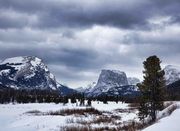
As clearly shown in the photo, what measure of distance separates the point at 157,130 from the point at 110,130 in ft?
48.3

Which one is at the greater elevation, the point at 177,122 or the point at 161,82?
the point at 161,82

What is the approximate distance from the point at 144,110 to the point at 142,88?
270 cm

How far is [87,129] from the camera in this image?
3759 centimetres

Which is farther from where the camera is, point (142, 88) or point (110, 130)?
point (142, 88)

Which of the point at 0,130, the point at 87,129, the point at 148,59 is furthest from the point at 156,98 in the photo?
the point at 0,130

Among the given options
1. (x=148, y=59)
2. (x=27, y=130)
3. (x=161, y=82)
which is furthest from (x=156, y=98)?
(x=27, y=130)

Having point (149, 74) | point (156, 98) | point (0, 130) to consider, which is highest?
point (149, 74)

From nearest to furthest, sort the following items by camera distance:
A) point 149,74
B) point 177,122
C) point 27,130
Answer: point 177,122 < point 27,130 < point 149,74

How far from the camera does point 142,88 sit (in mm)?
46562

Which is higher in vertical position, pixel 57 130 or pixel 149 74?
pixel 149 74

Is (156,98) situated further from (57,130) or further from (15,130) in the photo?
(15,130)

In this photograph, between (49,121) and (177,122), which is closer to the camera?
(177,122)

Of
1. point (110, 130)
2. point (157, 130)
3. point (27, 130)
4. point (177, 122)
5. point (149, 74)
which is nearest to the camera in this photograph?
point (157, 130)

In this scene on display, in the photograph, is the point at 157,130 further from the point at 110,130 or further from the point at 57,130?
the point at 57,130
